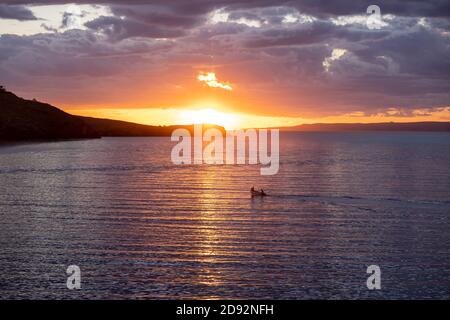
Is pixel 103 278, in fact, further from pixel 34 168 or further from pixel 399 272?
pixel 34 168

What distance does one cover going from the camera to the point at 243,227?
1818 inches

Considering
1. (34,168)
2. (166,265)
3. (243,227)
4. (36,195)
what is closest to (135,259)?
(166,265)

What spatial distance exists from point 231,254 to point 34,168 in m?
79.2

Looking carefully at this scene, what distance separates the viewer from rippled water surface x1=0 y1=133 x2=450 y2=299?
2948 cm

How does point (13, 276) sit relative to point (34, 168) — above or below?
below

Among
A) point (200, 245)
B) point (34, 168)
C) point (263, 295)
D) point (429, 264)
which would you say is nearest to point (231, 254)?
point (200, 245)

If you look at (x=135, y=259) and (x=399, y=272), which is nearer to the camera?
(x=399, y=272)

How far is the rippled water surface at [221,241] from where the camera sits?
96.7 feet

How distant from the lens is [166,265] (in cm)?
3334

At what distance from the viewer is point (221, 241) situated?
40188 millimetres
